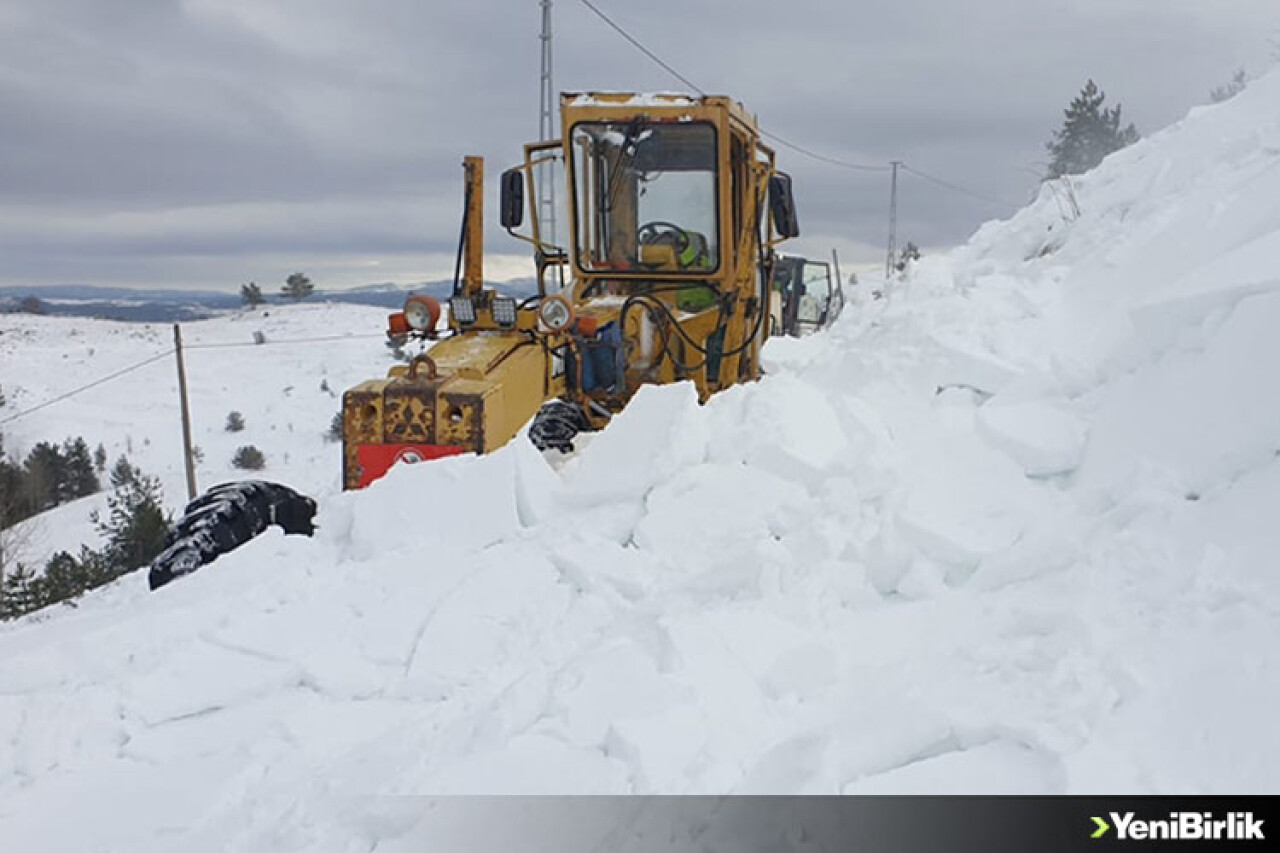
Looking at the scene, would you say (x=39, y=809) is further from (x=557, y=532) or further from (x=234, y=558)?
(x=557, y=532)

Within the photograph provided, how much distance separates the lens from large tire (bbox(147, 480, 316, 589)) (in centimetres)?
452

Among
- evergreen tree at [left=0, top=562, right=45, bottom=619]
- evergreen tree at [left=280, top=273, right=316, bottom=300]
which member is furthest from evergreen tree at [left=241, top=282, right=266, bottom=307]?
evergreen tree at [left=0, top=562, right=45, bottom=619]

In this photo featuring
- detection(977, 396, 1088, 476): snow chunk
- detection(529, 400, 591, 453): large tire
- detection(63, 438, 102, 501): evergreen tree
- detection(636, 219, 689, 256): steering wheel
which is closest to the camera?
detection(977, 396, 1088, 476): snow chunk

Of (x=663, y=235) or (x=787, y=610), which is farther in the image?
(x=663, y=235)

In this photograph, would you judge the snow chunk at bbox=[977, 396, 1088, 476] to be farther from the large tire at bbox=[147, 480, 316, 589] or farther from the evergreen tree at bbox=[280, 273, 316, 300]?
the evergreen tree at bbox=[280, 273, 316, 300]

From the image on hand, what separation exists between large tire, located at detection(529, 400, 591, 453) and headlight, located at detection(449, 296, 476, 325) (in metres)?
0.76

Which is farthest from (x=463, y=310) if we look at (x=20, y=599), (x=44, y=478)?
(x=44, y=478)

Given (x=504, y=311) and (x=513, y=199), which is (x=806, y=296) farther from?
(x=504, y=311)

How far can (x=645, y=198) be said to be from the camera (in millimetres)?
7273

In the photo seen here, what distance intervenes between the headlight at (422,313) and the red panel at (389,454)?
108cm

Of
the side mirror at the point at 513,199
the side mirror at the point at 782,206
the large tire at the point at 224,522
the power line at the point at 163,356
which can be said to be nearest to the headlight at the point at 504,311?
the side mirror at the point at 513,199

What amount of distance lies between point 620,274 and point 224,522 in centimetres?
360

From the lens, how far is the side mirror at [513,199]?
6.92 meters

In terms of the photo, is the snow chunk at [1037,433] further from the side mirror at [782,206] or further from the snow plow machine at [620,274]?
the side mirror at [782,206]
